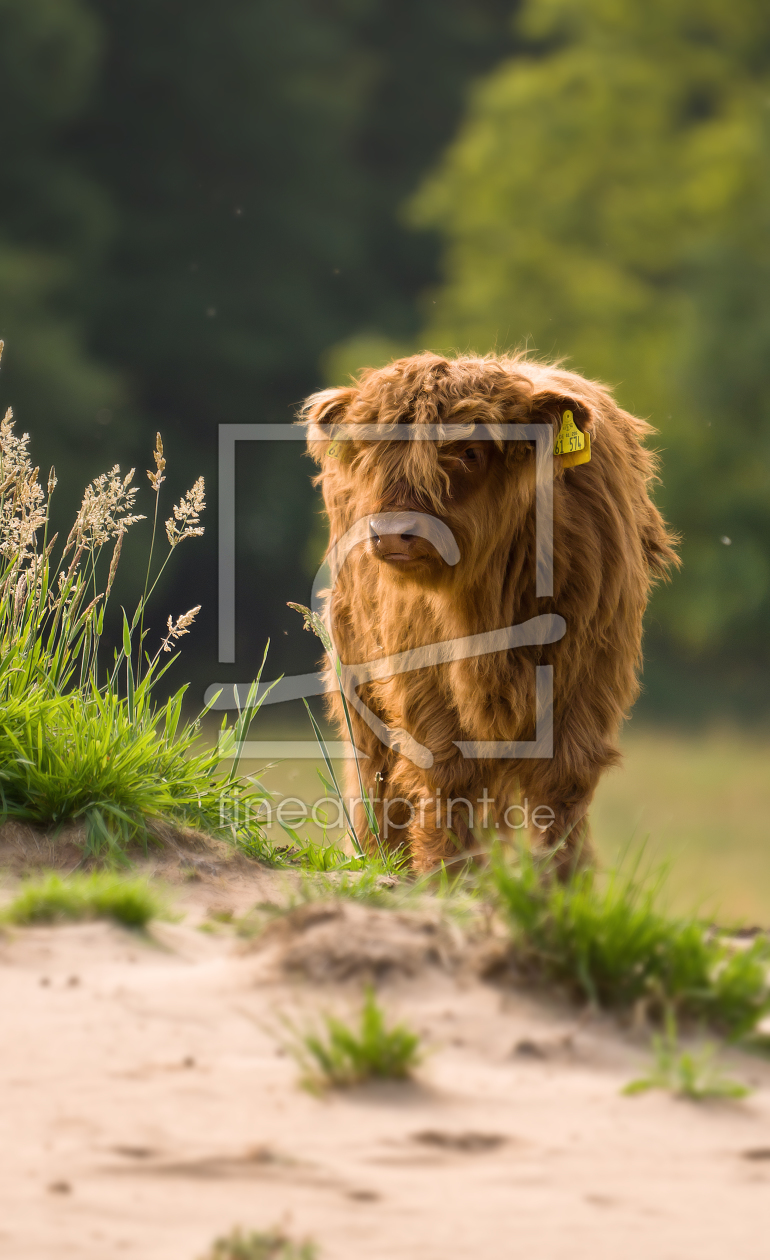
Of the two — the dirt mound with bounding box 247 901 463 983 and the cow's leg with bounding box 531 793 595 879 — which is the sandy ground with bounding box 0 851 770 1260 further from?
the cow's leg with bounding box 531 793 595 879

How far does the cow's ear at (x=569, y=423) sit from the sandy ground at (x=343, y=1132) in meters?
2.18

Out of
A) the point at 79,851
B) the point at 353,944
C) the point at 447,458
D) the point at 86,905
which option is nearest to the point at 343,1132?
the point at 353,944

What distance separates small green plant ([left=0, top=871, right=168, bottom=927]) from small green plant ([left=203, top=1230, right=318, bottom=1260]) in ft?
3.57

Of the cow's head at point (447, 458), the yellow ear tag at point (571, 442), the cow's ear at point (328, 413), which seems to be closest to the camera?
the cow's head at point (447, 458)

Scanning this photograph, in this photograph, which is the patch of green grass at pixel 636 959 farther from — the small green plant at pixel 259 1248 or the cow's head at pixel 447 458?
the cow's head at pixel 447 458

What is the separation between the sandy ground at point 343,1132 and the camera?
1.62m

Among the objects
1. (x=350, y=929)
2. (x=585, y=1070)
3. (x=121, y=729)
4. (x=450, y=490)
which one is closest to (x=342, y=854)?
(x=121, y=729)

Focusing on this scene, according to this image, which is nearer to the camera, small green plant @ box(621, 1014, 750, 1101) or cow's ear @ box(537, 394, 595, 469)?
small green plant @ box(621, 1014, 750, 1101)

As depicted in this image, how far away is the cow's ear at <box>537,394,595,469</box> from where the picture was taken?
4.09 metres

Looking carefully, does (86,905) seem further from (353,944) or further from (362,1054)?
(362,1054)

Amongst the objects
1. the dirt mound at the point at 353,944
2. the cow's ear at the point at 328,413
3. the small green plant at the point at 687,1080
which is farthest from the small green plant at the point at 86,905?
the cow's ear at the point at 328,413

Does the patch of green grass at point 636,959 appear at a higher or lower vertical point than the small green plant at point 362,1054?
higher

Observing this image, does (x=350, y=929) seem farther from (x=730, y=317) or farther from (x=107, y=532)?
(x=730, y=317)

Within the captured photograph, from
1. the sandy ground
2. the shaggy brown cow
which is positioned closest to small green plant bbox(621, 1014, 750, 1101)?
the sandy ground
